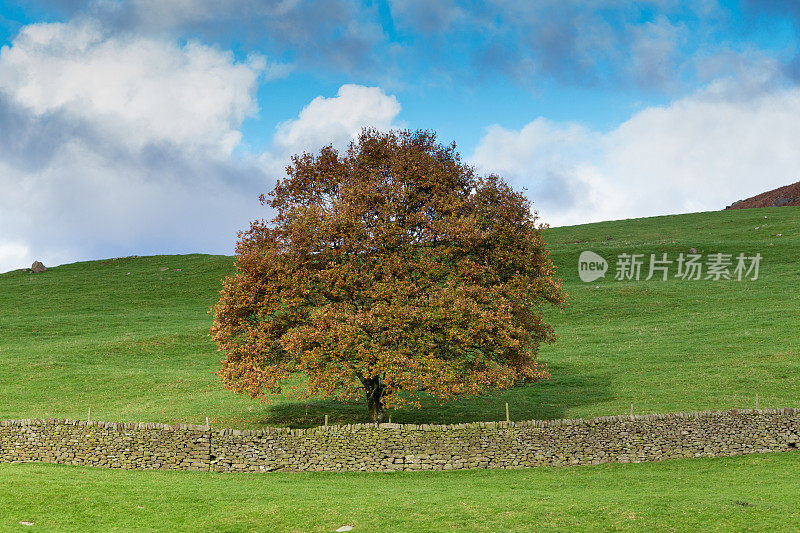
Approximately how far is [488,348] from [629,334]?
27.1 meters

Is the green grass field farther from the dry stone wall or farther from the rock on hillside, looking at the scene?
the rock on hillside

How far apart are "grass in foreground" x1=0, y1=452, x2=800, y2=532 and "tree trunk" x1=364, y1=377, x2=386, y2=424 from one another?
17.1 feet

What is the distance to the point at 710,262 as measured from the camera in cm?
8394

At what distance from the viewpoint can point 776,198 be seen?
514ft

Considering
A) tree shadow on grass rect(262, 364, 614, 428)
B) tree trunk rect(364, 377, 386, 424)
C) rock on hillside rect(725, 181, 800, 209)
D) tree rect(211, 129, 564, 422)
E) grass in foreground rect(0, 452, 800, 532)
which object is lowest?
grass in foreground rect(0, 452, 800, 532)

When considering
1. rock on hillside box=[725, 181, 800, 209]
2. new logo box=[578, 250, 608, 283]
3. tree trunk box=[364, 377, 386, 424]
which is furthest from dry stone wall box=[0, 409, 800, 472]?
rock on hillside box=[725, 181, 800, 209]

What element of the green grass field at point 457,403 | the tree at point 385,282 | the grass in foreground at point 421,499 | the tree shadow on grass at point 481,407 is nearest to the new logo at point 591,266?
the green grass field at point 457,403

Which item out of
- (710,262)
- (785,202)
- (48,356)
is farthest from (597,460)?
(785,202)

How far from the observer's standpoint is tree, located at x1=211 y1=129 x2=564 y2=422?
30672 millimetres

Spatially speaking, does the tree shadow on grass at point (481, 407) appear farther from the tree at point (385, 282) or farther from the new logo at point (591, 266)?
the new logo at point (591, 266)

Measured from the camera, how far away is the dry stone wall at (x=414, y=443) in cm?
2998

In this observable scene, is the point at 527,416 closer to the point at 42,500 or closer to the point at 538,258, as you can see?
the point at 538,258

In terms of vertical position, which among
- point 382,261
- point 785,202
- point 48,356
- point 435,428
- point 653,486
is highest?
point 785,202

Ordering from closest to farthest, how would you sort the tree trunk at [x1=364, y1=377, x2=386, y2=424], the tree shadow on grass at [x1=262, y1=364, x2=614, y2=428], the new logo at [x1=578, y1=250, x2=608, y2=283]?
1. the tree trunk at [x1=364, y1=377, x2=386, y2=424]
2. the tree shadow on grass at [x1=262, y1=364, x2=614, y2=428]
3. the new logo at [x1=578, y1=250, x2=608, y2=283]
